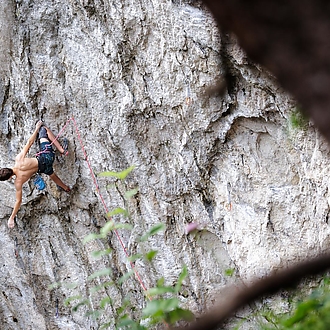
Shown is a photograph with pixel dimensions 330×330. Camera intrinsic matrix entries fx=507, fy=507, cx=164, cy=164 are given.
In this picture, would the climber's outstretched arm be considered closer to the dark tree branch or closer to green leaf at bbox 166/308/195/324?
green leaf at bbox 166/308/195/324

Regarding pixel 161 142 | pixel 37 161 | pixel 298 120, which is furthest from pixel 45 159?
pixel 298 120

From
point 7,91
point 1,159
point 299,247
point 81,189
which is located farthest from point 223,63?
point 1,159

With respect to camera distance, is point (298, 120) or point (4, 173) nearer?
point (298, 120)

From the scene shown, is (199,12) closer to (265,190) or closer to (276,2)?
(265,190)

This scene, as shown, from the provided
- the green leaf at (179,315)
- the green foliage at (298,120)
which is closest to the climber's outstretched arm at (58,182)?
the green foliage at (298,120)

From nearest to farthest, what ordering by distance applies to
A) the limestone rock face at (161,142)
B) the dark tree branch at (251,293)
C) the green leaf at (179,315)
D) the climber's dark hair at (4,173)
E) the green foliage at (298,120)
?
the dark tree branch at (251,293), the green foliage at (298,120), the green leaf at (179,315), the limestone rock face at (161,142), the climber's dark hair at (4,173)

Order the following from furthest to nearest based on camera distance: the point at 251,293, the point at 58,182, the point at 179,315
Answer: the point at 58,182 < the point at 179,315 < the point at 251,293

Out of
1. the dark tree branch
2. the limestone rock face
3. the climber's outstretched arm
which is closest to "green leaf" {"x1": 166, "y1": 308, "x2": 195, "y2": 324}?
the dark tree branch

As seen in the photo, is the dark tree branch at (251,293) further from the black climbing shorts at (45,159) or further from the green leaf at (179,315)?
the black climbing shorts at (45,159)

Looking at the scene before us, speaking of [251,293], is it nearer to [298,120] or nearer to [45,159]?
[298,120]
